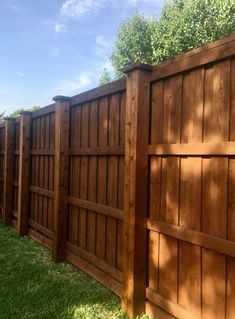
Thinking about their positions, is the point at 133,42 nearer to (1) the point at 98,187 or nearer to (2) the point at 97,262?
(1) the point at 98,187

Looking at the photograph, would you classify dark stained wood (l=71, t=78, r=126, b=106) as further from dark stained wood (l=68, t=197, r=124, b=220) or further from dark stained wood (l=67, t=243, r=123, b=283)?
dark stained wood (l=67, t=243, r=123, b=283)

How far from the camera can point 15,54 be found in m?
16.2

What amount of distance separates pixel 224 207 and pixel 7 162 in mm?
6000

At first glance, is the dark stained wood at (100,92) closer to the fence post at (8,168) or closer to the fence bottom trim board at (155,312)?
the fence bottom trim board at (155,312)

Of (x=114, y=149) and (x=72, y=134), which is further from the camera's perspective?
(x=72, y=134)

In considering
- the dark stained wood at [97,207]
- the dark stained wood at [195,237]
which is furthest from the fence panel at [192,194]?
the dark stained wood at [97,207]

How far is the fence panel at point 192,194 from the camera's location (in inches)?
90.2

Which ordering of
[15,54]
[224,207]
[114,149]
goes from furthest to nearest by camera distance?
[15,54] → [114,149] → [224,207]

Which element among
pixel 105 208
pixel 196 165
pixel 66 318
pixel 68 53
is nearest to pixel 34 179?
pixel 105 208

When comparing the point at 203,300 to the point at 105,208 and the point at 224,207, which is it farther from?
the point at 105,208

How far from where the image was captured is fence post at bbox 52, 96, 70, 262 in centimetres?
471

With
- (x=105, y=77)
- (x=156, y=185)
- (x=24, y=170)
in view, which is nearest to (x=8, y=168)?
(x=24, y=170)

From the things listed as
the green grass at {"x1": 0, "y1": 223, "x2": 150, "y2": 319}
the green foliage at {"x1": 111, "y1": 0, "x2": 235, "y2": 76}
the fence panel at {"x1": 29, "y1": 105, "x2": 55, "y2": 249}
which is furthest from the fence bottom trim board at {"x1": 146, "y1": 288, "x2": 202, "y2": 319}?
the green foliage at {"x1": 111, "y1": 0, "x2": 235, "y2": 76}

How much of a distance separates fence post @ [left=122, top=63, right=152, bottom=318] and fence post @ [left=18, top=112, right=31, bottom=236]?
3.68 meters
